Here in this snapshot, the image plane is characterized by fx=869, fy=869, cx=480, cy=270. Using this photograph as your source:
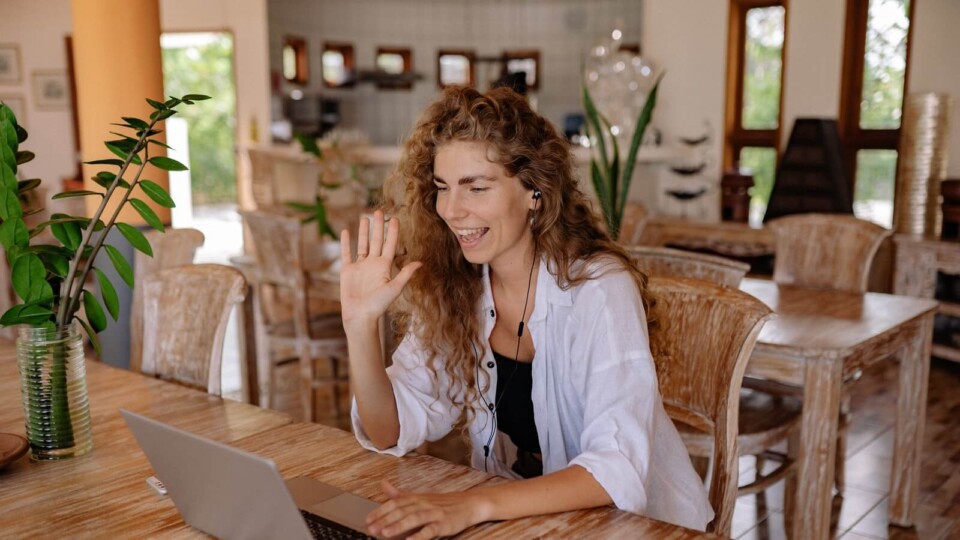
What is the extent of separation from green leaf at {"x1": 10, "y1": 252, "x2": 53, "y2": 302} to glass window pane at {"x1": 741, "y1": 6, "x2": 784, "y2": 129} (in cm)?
539

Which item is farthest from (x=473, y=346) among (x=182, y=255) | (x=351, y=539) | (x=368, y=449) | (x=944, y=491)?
(x=944, y=491)

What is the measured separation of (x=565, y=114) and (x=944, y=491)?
24.2ft

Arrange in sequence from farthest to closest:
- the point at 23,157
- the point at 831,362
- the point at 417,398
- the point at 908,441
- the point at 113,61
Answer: the point at 113,61, the point at 908,441, the point at 831,362, the point at 417,398, the point at 23,157

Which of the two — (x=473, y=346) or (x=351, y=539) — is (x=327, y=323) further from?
(x=351, y=539)

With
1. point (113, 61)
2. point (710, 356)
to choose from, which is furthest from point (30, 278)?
point (113, 61)

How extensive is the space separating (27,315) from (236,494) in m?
0.63

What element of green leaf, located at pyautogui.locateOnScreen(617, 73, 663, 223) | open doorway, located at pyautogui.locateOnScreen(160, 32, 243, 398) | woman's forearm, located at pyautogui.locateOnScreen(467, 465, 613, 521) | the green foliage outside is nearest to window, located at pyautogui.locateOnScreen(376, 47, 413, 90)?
open doorway, located at pyautogui.locateOnScreen(160, 32, 243, 398)

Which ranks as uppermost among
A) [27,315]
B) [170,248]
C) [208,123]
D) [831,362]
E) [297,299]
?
[208,123]

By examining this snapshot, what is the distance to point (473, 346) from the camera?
1.73 meters

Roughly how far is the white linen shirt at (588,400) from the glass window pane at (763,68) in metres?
4.87

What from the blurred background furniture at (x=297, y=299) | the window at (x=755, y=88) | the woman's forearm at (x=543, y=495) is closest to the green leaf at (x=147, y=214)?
the woman's forearm at (x=543, y=495)

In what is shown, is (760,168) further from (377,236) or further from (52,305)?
(52,305)

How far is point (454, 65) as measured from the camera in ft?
33.3

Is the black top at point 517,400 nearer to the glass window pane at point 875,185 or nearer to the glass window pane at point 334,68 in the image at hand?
the glass window pane at point 875,185
